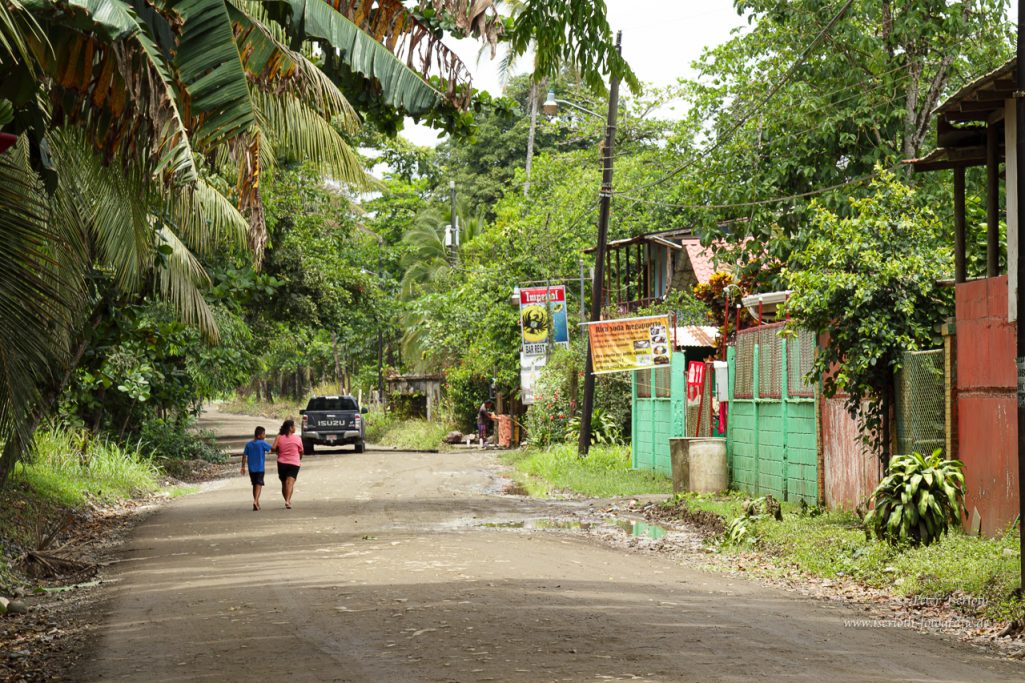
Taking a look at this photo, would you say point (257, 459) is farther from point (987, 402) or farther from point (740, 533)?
point (987, 402)

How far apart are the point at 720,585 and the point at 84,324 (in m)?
9.35

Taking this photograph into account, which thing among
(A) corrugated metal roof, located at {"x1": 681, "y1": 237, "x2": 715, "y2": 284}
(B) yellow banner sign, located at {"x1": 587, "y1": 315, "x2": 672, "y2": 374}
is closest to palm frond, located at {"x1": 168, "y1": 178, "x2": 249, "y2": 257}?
(B) yellow banner sign, located at {"x1": 587, "y1": 315, "x2": 672, "y2": 374}

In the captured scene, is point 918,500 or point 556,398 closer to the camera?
point 918,500

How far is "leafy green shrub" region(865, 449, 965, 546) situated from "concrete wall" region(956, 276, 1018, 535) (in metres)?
0.29

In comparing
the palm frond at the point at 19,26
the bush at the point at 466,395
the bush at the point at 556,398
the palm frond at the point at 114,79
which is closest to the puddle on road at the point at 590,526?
the palm frond at the point at 114,79


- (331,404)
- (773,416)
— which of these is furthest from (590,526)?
(331,404)

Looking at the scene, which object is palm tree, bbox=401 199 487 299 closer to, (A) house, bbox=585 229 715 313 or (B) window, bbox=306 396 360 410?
(A) house, bbox=585 229 715 313

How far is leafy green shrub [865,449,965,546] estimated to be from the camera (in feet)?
40.4

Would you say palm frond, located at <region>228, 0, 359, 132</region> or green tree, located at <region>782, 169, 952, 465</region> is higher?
palm frond, located at <region>228, 0, 359, 132</region>

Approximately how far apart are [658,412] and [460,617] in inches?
698

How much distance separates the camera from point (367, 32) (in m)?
10.3

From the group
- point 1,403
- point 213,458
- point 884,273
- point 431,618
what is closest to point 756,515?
point 884,273

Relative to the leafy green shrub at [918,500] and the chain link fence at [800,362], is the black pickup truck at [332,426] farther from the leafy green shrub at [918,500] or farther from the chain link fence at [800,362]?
the leafy green shrub at [918,500]

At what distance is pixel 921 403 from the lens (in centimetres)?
1446
